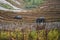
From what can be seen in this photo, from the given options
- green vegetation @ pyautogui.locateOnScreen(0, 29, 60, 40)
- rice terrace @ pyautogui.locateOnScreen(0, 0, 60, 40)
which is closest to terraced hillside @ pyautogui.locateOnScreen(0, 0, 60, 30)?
rice terrace @ pyautogui.locateOnScreen(0, 0, 60, 40)

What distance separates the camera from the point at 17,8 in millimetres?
2838

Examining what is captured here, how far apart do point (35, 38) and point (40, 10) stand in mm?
402

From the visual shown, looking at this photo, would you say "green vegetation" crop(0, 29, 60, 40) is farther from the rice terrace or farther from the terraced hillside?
the terraced hillside

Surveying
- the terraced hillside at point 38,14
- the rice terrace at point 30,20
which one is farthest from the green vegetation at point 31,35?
the terraced hillside at point 38,14

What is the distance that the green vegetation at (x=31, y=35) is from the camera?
2824 mm

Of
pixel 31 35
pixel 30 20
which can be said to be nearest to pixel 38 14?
pixel 30 20

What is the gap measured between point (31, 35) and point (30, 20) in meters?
0.21

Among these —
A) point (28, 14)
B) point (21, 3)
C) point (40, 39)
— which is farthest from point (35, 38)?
point (21, 3)

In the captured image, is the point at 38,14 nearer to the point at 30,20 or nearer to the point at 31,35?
the point at 30,20

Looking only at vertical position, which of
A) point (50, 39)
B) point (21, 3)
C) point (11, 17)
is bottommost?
point (50, 39)

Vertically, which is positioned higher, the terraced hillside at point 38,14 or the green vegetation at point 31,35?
the terraced hillside at point 38,14

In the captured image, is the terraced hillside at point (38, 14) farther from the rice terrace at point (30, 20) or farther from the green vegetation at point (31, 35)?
the green vegetation at point (31, 35)

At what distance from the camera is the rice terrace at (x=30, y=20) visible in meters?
2.82

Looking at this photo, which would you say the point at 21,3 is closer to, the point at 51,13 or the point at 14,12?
the point at 14,12
